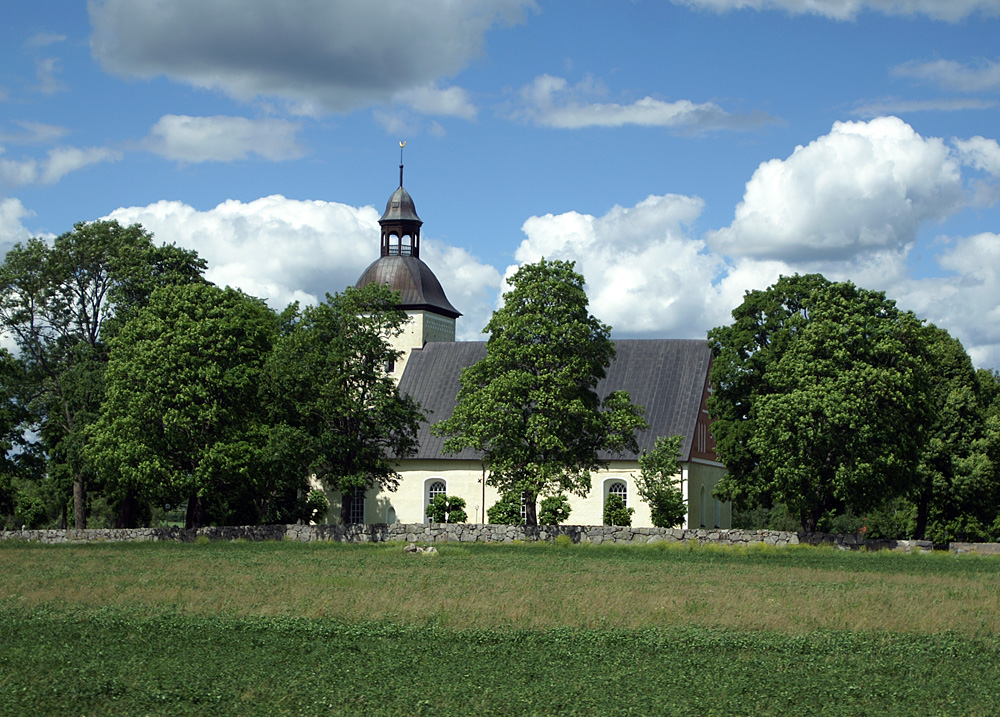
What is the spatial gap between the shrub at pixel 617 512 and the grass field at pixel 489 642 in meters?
21.7

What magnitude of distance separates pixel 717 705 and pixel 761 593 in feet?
34.8

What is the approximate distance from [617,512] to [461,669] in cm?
3591

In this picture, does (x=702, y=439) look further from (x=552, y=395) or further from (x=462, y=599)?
(x=462, y=599)

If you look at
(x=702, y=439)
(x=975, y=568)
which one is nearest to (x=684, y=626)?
(x=975, y=568)

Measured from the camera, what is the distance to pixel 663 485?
4553 cm

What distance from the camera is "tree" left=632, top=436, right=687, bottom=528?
45.2 metres

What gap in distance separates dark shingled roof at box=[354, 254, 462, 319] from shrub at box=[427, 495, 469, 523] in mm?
17080

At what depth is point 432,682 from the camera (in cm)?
1288

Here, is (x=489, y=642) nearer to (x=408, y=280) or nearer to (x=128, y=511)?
(x=128, y=511)

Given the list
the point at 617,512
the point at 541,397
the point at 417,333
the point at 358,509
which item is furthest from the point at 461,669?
the point at 417,333

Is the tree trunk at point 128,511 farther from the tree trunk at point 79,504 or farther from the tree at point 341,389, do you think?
the tree at point 341,389

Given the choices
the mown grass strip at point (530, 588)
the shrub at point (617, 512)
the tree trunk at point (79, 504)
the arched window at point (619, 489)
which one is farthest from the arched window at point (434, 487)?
the mown grass strip at point (530, 588)

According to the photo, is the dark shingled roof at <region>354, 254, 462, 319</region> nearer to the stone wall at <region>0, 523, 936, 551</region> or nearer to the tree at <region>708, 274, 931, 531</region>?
the stone wall at <region>0, 523, 936, 551</region>

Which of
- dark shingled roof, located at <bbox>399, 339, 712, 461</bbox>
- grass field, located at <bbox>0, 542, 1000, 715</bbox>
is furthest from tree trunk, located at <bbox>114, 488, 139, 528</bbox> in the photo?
grass field, located at <bbox>0, 542, 1000, 715</bbox>
